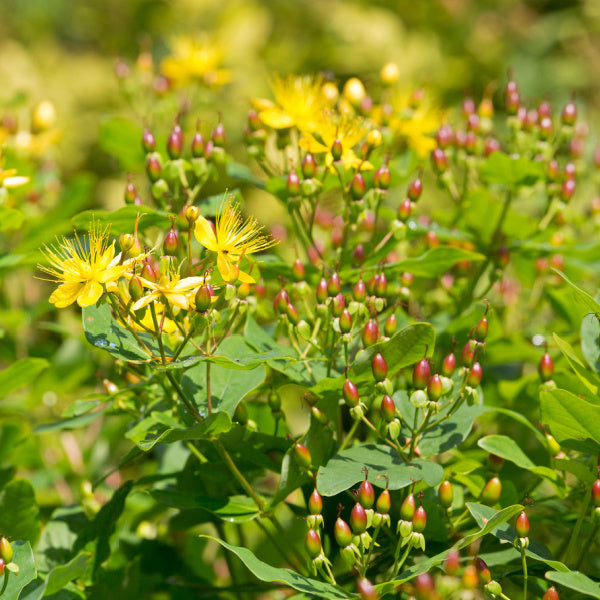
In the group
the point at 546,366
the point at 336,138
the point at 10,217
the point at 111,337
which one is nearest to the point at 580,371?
the point at 546,366

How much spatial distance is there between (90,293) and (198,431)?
17cm

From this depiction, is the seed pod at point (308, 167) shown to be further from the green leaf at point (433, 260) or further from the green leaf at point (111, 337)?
the green leaf at point (111, 337)

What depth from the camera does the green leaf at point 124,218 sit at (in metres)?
0.83

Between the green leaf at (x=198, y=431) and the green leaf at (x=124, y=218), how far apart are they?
245 millimetres

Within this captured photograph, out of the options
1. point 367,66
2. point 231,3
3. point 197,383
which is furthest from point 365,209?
point 231,3

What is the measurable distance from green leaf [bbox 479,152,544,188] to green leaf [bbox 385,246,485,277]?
168mm

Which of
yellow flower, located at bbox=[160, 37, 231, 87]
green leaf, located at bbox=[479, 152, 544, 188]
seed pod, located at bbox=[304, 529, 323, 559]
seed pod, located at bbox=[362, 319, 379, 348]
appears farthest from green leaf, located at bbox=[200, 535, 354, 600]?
yellow flower, located at bbox=[160, 37, 231, 87]

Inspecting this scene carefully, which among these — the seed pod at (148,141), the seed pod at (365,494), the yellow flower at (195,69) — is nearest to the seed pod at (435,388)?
the seed pod at (365,494)

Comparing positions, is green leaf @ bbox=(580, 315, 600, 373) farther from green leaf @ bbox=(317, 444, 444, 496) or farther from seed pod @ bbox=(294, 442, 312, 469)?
seed pod @ bbox=(294, 442, 312, 469)

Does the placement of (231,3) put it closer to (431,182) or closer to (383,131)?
(431,182)

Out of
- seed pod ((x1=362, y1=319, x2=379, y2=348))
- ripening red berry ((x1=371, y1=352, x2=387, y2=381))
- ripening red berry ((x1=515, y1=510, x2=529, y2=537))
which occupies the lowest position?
ripening red berry ((x1=515, y1=510, x2=529, y2=537))

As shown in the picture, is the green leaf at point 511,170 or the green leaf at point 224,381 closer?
the green leaf at point 224,381

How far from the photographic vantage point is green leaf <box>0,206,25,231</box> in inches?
36.4

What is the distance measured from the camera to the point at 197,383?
2.68 ft
